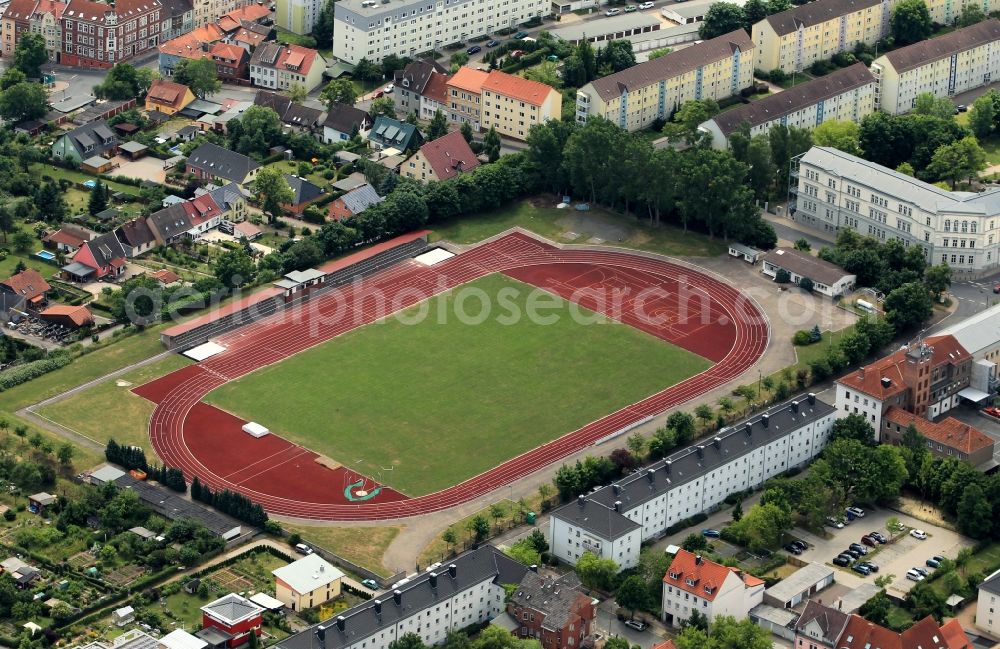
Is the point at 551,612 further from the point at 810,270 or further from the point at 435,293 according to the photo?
the point at 810,270

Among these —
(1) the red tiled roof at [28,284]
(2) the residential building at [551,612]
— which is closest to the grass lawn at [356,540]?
(2) the residential building at [551,612]

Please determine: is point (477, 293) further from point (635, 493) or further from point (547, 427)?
point (635, 493)

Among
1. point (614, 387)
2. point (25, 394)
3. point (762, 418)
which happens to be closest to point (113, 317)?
point (25, 394)

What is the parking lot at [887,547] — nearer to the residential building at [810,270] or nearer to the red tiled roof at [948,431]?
the red tiled roof at [948,431]

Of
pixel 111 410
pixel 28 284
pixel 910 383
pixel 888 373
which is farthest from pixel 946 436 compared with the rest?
pixel 28 284

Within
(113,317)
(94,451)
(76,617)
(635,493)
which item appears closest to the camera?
(76,617)

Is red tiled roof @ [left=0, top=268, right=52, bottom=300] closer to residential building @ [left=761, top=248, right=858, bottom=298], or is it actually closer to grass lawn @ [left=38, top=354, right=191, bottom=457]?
grass lawn @ [left=38, top=354, right=191, bottom=457]
